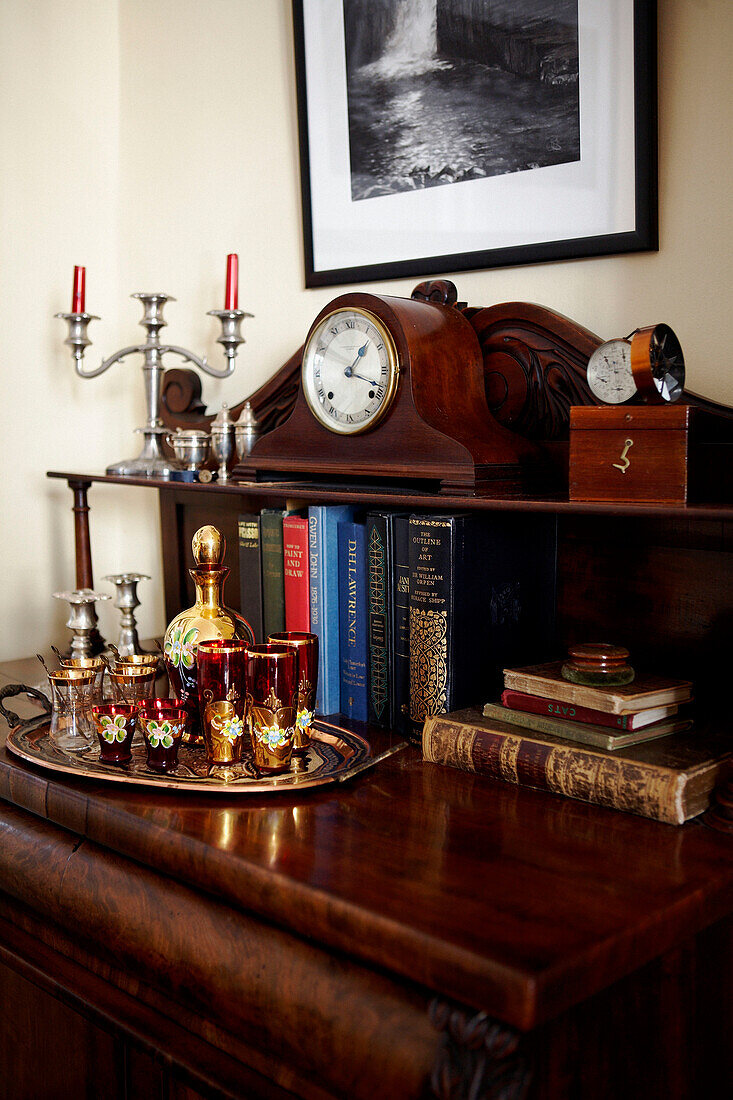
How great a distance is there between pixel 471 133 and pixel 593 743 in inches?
35.9

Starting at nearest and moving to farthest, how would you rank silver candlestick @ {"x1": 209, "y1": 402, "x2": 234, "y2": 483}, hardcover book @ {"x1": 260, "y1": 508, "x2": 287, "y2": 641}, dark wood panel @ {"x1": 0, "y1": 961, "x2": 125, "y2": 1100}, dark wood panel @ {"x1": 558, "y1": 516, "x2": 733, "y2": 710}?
dark wood panel @ {"x1": 0, "y1": 961, "x2": 125, "y2": 1100} < dark wood panel @ {"x1": 558, "y1": 516, "x2": 733, "y2": 710} < hardcover book @ {"x1": 260, "y1": 508, "x2": 287, "y2": 641} < silver candlestick @ {"x1": 209, "y1": 402, "x2": 234, "y2": 483}

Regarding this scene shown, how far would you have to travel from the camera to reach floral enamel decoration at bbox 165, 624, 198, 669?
128 cm

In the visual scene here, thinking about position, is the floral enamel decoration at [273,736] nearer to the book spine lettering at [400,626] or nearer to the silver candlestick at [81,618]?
the book spine lettering at [400,626]

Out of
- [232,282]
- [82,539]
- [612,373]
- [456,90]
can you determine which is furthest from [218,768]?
[456,90]

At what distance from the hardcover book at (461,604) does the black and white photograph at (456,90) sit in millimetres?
540

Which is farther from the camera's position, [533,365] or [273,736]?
[533,365]

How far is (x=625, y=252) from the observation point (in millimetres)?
1305

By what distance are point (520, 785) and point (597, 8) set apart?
0.99 metres

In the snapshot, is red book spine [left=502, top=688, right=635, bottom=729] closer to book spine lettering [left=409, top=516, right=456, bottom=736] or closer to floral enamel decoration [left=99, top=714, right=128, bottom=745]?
book spine lettering [left=409, top=516, right=456, bottom=736]

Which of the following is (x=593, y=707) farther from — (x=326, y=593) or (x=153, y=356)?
(x=153, y=356)

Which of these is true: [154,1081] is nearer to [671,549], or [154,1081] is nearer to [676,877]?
[676,877]

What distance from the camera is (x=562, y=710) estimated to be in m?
1.12

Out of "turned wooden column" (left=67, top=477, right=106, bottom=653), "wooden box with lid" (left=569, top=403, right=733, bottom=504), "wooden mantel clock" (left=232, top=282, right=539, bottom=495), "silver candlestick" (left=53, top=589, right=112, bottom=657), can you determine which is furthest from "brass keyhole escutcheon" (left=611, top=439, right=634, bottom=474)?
"turned wooden column" (left=67, top=477, right=106, bottom=653)

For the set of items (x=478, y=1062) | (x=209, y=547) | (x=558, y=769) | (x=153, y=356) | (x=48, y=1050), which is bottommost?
(x=48, y=1050)
